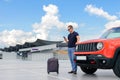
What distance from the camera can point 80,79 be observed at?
1183 cm

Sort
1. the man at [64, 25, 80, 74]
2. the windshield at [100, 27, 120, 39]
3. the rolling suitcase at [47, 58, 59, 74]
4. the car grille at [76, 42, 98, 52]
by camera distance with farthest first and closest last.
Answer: the man at [64, 25, 80, 74]
the rolling suitcase at [47, 58, 59, 74]
the windshield at [100, 27, 120, 39]
the car grille at [76, 42, 98, 52]

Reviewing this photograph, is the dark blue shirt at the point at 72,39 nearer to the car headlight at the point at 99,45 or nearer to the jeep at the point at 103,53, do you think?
the jeep at the point at 103,53

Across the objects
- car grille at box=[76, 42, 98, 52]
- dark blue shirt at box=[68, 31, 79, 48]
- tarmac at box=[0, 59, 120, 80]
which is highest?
dark blue shirt at box=[68, 31, 79, 48]

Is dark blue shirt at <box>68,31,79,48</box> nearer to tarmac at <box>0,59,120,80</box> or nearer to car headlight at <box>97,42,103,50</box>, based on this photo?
tarmac at <box>0,59,120,80</box>

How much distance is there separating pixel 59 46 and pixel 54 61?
54759mm

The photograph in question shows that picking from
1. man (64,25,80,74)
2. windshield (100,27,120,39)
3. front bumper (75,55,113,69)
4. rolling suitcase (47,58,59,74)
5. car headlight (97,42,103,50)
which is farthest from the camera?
man (64,25,80,74)

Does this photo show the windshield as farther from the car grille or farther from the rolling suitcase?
the rolling suitcase

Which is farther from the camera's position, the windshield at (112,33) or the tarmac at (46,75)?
the windshield at (112,33)

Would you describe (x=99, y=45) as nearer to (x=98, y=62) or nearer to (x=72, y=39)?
(x=98, y=62)

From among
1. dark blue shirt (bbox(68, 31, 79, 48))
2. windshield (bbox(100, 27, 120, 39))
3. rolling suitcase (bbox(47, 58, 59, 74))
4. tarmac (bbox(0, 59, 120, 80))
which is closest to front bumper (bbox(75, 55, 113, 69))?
tarmac (bbox(0, 59, 120, 80))

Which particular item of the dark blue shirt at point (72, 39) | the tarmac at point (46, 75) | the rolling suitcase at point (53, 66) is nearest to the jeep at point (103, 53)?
the tarmac at point (46, 75)

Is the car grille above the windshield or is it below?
below

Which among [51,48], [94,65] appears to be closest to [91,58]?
[94,65]

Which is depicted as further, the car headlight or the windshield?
the windshield
